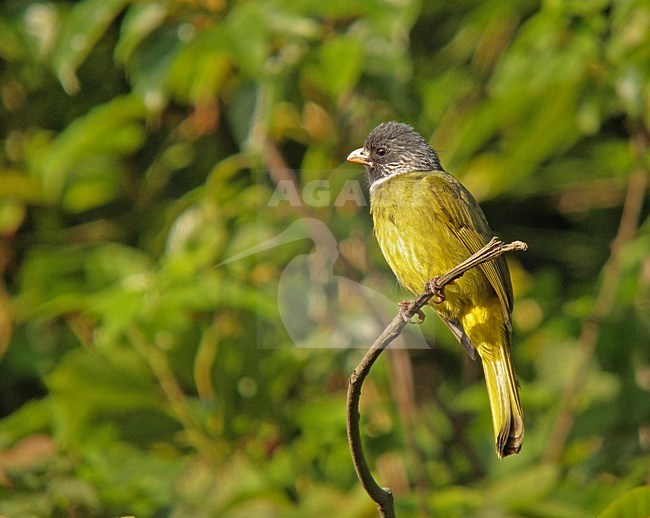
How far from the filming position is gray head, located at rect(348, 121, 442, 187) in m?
3.44

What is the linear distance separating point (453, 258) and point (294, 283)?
4.60 ft

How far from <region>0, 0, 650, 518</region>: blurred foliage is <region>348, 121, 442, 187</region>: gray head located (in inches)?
21.5

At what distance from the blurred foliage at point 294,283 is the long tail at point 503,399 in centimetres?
70

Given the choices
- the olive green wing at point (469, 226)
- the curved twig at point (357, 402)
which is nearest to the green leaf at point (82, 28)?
the olive green wing at point (469, 226)

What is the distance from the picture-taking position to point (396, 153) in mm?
3453

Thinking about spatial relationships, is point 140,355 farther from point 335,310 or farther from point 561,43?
point 561,43

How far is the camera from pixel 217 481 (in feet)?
14.1

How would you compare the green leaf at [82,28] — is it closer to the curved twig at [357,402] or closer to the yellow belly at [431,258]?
the yellow belly at [431,258]

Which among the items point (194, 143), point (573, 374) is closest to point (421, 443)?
point (573, 374)

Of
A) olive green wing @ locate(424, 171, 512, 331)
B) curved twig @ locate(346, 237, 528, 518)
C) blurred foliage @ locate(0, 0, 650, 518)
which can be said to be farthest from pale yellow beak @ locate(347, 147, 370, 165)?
curved twig @ locate(346, 237, 528, 518)

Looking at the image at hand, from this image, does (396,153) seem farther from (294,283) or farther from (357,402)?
(357,402)

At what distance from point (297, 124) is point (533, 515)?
1954 mm

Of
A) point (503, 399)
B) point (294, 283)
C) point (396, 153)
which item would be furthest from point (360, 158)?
point (294, 283)

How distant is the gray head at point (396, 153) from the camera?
344 cm
